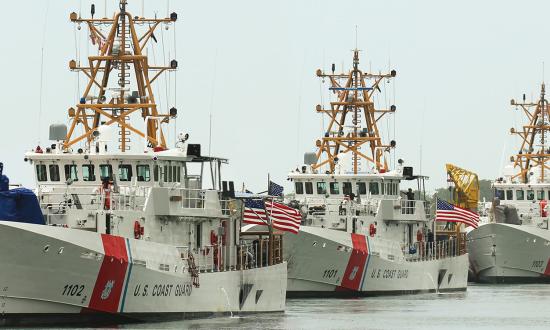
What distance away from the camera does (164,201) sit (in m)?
48.4

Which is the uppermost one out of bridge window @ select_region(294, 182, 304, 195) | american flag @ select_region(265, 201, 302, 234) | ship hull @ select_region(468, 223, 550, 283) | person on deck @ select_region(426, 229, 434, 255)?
bridge window @ select_region(294, 182, 304, 195)

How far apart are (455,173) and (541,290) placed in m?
13.3

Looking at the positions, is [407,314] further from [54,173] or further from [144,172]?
[54,173]

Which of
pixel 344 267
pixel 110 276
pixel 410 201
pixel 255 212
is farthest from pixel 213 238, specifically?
pixel 410 201

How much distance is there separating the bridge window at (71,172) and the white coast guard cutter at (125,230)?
3 cm

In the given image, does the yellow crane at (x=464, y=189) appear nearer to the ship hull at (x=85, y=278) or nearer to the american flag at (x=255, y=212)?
the american flag at (x=255, y=212)

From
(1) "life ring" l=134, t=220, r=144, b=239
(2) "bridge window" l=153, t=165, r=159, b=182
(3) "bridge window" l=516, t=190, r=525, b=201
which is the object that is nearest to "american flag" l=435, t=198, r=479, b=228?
(3) "bridge window" l=516, t=190, r=525, b=201

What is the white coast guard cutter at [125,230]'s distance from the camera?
4300cm

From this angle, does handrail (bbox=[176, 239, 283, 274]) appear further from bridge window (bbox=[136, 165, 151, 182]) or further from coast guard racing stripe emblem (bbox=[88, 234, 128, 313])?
coast guard racing stripe emblem (bbox=[88, 234, 128, 313])

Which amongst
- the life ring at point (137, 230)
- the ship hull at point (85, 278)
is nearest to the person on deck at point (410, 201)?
the ship hull at point (85, 278)

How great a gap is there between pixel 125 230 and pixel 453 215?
3252 centimetres

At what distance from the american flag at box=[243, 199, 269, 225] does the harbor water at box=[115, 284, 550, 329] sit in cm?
327

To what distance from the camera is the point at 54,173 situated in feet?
167

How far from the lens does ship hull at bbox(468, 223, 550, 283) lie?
291 feet
